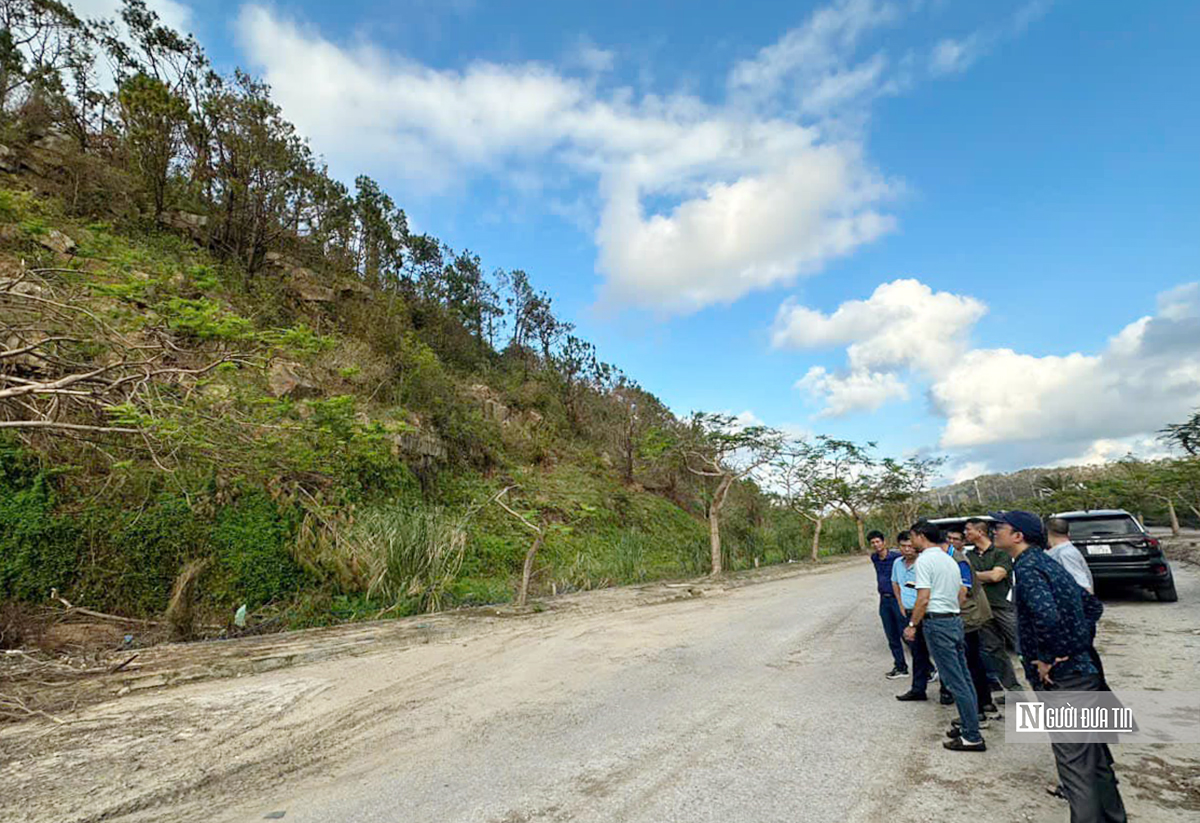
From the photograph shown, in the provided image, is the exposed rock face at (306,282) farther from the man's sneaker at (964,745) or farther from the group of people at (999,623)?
the man's sneaker at (964,745)

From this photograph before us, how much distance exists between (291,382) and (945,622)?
15822 millimetres

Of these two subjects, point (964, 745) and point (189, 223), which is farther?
point (189, 223)

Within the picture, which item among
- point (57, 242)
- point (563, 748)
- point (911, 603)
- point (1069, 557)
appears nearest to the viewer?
point (563, 748)

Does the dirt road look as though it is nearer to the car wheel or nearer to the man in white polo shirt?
the man in white polo shirt

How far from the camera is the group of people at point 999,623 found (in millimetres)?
2777

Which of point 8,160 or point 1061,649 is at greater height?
point 8,160

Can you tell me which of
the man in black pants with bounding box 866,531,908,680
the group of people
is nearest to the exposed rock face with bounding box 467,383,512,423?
the man in black pants with bounding box 866,531,908,680

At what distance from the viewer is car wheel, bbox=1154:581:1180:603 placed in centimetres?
901

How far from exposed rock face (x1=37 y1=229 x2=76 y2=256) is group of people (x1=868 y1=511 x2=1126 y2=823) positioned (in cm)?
2031

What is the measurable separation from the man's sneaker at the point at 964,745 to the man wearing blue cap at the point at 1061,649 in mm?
853

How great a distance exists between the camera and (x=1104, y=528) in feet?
30.2

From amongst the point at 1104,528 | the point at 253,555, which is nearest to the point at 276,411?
the point at 253,555

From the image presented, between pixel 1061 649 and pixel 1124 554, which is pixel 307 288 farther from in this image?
pixel 1124 554

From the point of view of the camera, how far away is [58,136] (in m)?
19.4
